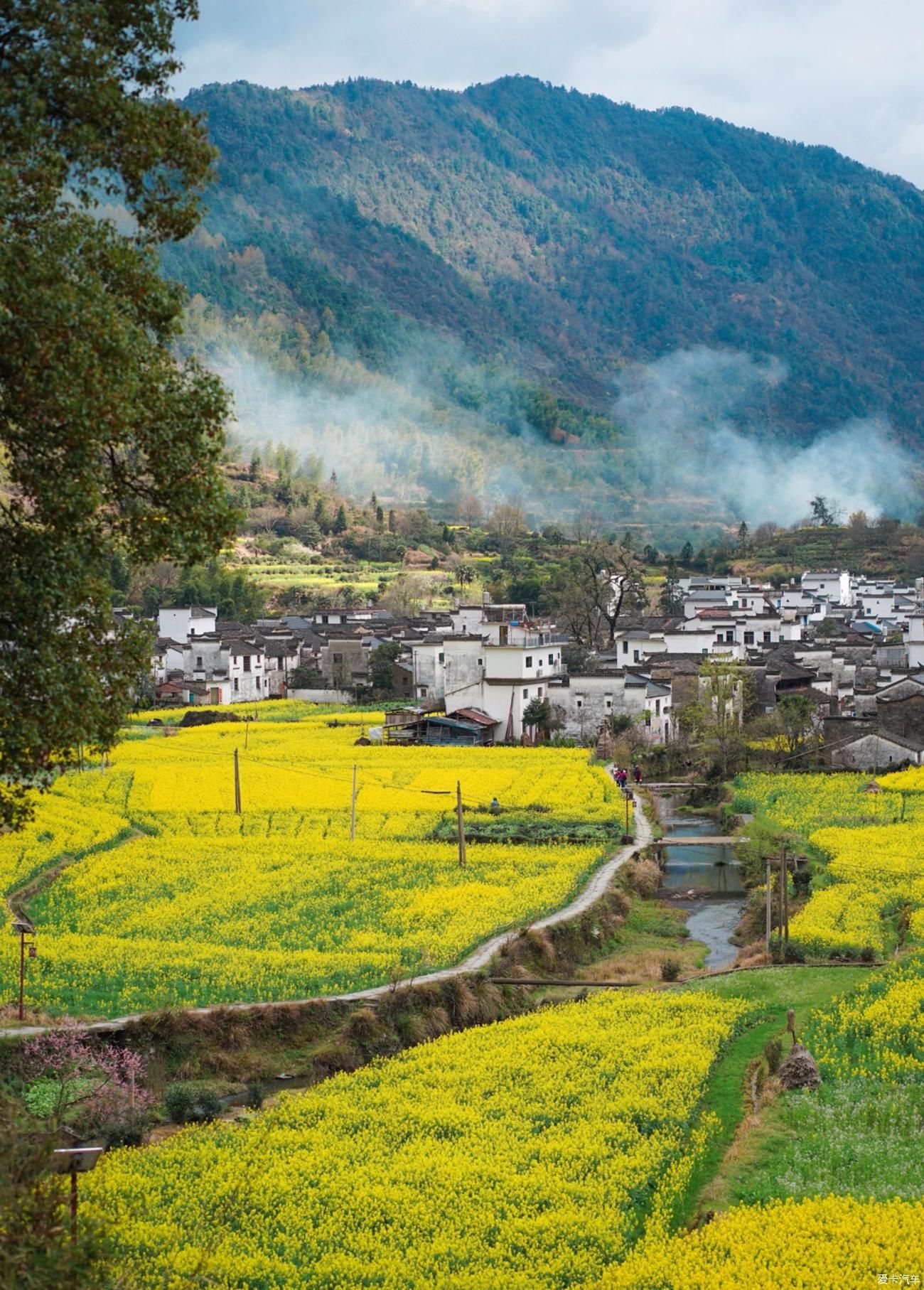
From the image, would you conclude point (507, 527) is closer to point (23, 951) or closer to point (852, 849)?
point (852, 849)

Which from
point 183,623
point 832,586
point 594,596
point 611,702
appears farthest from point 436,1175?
point 832,586

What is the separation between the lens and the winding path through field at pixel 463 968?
957 inches

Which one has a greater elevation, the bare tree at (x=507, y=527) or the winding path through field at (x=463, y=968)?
the bare tree at (x=507, y=527)

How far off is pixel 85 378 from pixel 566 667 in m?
73.5

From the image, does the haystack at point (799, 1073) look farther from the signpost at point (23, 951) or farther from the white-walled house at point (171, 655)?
the white-walled house at point (171, 655)

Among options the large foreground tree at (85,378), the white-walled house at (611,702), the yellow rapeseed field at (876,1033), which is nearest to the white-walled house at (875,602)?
the white-walled house at (611,702)

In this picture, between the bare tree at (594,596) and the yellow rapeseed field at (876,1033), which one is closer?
the yellow rapeseed field at (876,1033)

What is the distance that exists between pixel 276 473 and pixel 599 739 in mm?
127263

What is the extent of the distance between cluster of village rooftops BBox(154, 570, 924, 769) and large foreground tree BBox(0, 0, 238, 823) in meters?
49.3

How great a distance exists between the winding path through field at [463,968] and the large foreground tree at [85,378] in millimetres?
11224

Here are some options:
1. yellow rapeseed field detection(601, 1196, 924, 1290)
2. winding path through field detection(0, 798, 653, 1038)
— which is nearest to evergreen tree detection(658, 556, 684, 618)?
winding path through field detection(0, 798, 653, 1038)

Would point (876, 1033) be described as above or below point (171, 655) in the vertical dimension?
below

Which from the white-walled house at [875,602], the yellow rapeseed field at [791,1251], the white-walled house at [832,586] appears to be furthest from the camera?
the white-walled house at [832,586]

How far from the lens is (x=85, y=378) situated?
12.6 meters
